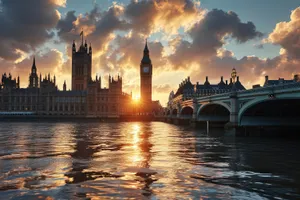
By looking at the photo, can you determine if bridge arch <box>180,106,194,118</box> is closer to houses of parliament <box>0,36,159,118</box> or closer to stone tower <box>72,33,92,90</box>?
houses of parliament <box>0,36,159,118</box>

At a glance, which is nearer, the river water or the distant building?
the river water

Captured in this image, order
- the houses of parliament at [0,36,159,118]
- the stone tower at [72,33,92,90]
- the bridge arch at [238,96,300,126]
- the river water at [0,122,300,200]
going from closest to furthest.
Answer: the river water at [0,122,300,200] < the bridge arch at [238,96,300,126] < the houses of parliament at [0,36,159,118] < the stone tower at [72,33,92,90]

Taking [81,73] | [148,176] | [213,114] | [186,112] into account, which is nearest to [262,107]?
[213,114]

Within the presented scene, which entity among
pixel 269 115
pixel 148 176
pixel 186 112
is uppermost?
pixel 186 112

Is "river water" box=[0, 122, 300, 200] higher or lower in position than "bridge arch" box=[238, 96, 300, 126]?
lower

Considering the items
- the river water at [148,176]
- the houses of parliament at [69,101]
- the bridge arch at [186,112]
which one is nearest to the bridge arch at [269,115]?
the river water at [148,176]

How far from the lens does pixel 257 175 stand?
20.3 metres

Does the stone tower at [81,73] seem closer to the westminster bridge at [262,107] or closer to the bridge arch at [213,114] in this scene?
the bridge arch at [213,114]

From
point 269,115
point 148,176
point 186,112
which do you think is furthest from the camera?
point 186,112

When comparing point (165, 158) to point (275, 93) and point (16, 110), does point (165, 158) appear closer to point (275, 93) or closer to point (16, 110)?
point (275, 93)

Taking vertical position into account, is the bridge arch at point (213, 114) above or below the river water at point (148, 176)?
above

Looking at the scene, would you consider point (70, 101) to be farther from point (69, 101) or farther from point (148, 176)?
point (148, 176)

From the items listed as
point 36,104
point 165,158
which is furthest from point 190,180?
point 36,104

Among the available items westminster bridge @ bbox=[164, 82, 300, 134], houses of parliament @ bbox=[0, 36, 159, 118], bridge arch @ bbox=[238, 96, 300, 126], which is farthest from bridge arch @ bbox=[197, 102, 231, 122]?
houses of parliament @ bbox=[0, 36, 159, 118]
